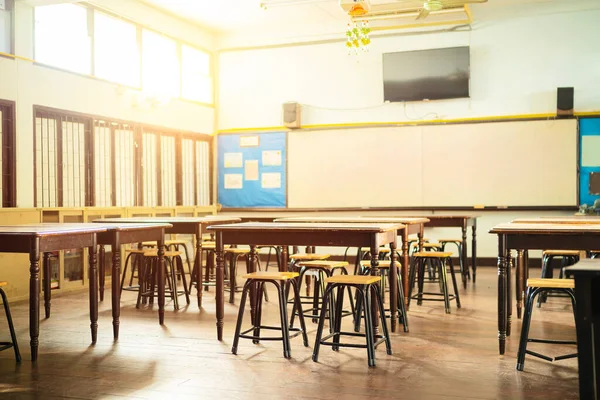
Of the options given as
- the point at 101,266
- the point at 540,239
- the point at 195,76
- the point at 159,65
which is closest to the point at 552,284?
the point at 540,239

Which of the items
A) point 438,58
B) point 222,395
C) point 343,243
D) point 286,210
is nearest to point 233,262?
point 343,243

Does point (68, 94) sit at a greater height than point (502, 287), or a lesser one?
greater

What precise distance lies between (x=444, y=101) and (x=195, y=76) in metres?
4.09

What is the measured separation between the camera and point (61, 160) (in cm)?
769

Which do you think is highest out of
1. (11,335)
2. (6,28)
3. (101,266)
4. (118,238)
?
(6,28)

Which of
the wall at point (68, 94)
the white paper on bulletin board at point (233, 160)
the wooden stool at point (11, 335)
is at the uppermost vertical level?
the wall at point (68, 94)

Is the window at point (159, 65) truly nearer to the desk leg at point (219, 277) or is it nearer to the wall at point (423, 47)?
the wall at point (423, 47)

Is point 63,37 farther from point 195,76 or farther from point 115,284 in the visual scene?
point 115,284

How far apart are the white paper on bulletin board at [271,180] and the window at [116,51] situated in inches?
→ 109

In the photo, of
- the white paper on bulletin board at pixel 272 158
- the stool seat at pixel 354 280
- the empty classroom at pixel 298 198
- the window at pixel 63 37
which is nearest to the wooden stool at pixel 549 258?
the empty classroom at pixel 298 198

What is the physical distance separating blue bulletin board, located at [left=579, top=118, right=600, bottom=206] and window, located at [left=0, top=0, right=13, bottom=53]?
7632mm

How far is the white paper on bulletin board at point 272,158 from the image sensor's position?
1083 cm

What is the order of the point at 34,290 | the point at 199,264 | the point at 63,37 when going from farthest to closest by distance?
the point at 63,37 → the point at 199,264 → the point at 34,290

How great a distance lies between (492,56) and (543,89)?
0.91m
